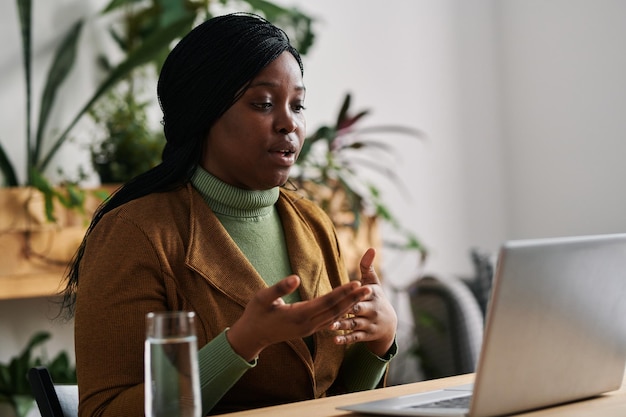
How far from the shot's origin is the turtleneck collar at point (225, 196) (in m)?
1.53

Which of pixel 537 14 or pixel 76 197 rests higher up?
pixel 537 14

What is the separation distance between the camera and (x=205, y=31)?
4.90 ft

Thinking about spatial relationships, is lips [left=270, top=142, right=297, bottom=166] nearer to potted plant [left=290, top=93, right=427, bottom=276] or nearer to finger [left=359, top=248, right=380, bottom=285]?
finger [left=359, top=248, right=380, bottom=285]

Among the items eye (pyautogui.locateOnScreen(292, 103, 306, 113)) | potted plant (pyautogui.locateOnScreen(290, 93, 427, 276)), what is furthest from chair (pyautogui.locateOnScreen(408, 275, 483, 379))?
eye (pyautogui.locateOnScreen(292, 103, 306, 113))

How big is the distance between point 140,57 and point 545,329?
1864 mm

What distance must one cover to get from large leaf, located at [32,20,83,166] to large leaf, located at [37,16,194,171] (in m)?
0.07

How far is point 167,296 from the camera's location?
1369 millimetres

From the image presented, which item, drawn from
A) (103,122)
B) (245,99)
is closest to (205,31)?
(245,99)

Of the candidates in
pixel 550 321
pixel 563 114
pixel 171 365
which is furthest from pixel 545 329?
pixel 563 114

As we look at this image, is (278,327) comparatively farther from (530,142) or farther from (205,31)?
(530,142)

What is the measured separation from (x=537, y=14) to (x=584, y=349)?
10.0ft

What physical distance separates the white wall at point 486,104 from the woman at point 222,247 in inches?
75.2

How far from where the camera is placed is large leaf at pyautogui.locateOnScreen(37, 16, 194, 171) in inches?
103

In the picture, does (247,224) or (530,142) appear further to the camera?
(530,142)
